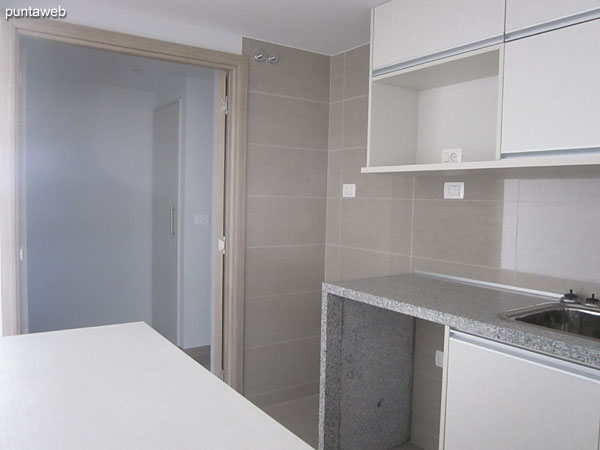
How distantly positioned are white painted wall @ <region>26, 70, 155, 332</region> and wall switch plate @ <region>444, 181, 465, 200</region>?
3338mm

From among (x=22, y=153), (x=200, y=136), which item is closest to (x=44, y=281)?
(x=200, y=136)

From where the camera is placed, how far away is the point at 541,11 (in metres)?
1.89

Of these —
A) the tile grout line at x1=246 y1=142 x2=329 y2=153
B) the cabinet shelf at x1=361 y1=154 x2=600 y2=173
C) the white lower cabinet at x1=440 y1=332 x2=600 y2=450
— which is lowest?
the white lower cabinet at x1=440 y1=332 x2=600 y2=450

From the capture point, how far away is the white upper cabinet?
1.76 metres

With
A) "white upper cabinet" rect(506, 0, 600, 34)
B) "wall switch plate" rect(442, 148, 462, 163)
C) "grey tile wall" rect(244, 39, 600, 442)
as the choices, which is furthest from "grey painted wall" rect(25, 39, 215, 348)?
"white upper cabinet" rect(506, 0, 600, 34)

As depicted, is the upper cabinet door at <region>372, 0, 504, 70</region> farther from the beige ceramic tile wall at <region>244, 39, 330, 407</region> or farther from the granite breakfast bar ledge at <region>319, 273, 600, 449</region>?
the granite breakfast bar ledge at <region>319, 273, 600, 449</region>

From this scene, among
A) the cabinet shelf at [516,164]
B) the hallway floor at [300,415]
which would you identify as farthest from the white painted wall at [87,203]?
the cabinet shelf at [516,164]

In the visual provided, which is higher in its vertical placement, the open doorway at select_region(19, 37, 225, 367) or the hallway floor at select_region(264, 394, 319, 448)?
the open doorway at select_region(19, 37, 225, 367)

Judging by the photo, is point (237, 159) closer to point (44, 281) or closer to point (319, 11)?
point (319, 11)

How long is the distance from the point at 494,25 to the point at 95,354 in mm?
1982

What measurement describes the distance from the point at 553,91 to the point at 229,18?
6.12 feet

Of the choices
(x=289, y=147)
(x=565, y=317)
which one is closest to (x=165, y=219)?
(x=289, y=147)

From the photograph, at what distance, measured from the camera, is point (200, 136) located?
4453mm

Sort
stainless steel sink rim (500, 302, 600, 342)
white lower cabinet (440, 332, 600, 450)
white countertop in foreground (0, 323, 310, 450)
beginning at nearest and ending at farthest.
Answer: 1. white countertop in foreground (0, 323, 310, 450)
2. white lower cabinet (440, 332, 600, 450)
3. stainless steel sink rim (500, 302, 600, 342)
